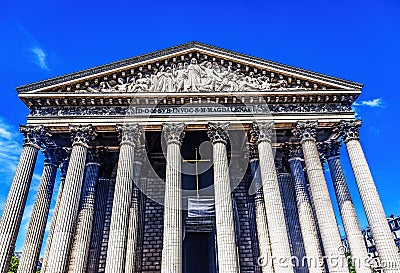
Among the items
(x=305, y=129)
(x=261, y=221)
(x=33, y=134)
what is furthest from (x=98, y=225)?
(x=305, y=129)

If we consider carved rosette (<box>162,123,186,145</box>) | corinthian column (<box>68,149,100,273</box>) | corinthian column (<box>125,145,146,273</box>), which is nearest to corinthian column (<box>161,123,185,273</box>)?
carved rosette (<box>162,123,186,145</box>)

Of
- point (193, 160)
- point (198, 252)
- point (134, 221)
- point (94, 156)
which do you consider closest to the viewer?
point (134, 221)

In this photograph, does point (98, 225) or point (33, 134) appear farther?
point (98, 225)

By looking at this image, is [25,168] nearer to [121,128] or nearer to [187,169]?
[121,128]

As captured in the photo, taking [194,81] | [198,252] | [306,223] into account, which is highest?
[194,81]

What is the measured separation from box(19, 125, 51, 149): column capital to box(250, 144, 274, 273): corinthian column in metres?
12.4

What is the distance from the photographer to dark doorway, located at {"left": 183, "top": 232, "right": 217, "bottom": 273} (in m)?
21.9

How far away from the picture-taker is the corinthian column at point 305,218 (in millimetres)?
16744

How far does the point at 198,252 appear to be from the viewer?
22734 millimetres

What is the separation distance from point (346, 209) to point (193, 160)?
9.77 m

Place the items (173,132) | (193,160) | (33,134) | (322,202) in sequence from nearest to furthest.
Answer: (322,202), (33,134), (173,132), (193,160)

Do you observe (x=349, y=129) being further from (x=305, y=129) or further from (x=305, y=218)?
(x=305, y=218)

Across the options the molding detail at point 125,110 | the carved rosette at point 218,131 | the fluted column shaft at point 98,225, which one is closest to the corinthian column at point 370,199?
the molding detail at point 125,110

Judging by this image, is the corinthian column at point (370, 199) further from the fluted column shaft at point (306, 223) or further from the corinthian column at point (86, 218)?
the corinthian column at point (86, 218)
